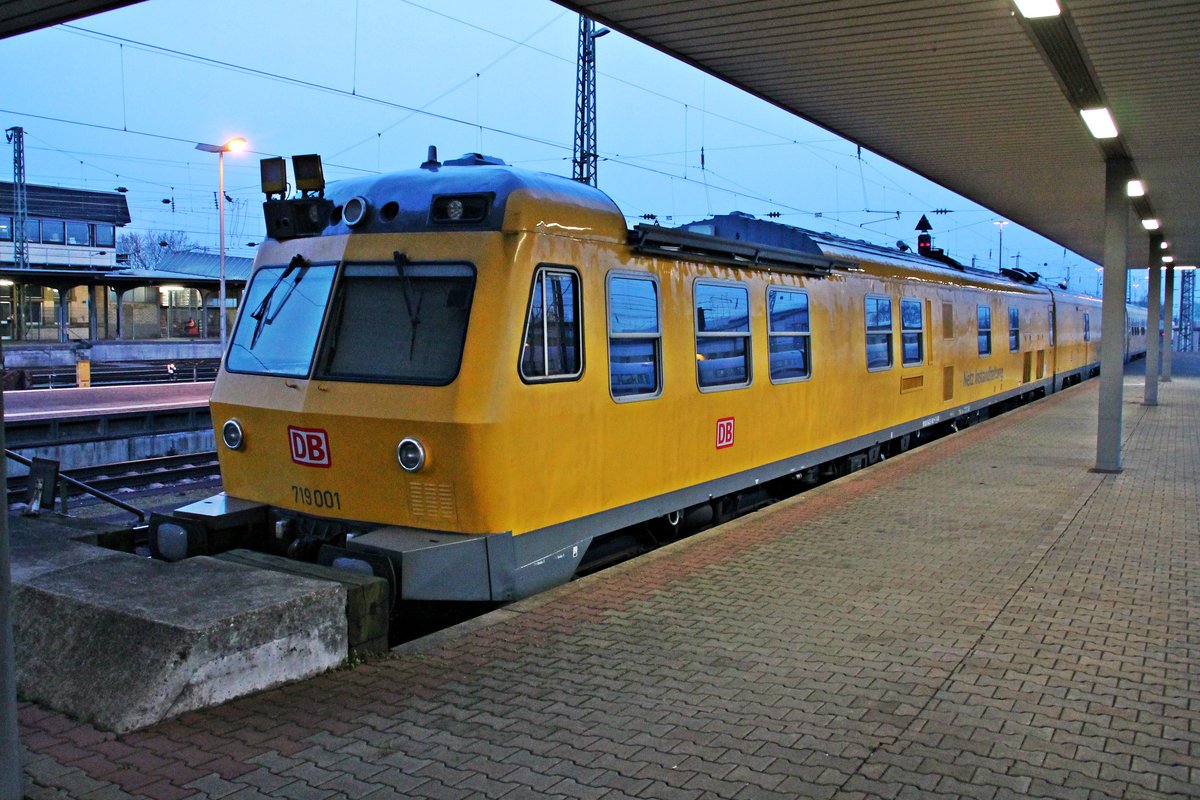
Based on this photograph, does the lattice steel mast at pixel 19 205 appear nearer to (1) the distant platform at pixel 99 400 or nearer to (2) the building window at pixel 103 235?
(2) the building window at pixel 103 235

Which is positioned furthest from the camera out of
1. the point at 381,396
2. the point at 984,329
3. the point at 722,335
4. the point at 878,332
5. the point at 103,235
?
the point at 103,235

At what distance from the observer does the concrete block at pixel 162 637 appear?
4254 mm

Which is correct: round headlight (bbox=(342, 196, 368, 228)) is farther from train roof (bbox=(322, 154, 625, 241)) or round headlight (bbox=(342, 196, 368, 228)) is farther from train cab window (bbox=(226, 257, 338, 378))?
train cab window (bbox=(226, 257, 338, 378))

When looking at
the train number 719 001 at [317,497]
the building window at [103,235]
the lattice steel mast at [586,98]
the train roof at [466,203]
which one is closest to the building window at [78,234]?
the building window at [103,235]

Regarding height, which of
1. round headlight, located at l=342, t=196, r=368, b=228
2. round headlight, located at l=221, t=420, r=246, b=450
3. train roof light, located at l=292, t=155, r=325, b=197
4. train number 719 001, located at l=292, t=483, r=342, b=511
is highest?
train roof light, located at l=292, t=155, r=325, b=197

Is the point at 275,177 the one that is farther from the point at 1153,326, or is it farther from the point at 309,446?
the point at 1153,326

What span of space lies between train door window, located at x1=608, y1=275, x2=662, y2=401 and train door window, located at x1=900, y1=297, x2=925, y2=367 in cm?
657

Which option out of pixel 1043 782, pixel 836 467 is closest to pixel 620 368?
pixel 1043 782

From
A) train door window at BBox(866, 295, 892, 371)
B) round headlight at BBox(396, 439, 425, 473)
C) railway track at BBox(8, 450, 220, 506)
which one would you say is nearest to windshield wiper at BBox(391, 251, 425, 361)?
round headlight at BBox(396, 439, 425, 473)

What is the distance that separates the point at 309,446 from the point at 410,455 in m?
0.87

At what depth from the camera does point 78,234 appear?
43844 mm

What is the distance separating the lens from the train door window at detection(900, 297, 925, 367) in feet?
41.8

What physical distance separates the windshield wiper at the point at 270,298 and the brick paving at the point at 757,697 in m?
2.66

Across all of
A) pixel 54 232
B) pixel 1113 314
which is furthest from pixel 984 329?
pixel 54 232
